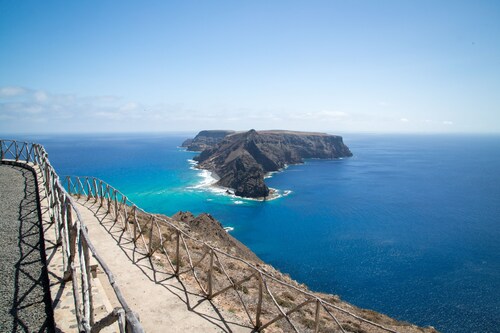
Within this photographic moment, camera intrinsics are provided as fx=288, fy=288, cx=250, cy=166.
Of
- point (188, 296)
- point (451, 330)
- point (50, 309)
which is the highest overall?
point (50, 309)

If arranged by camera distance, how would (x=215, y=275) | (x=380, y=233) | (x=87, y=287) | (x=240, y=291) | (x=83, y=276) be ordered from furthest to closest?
(x=380, y=233) < (x=215, y=275) < (x=240, y=291) < (x=83, y=276) < (x=87, y=287)

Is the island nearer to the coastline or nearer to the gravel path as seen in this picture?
the coastline

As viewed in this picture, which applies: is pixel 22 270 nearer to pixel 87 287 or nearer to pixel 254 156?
pixel 87 287

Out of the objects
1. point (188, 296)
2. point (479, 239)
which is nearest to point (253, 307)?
point (188, 296)

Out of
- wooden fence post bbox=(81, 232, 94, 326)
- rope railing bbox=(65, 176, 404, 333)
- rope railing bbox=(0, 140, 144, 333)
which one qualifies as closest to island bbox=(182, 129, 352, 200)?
rope railing bbox=(65, 176, 404, 333)

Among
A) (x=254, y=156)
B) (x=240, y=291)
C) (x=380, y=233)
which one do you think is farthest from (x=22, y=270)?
(x=254, y=156)

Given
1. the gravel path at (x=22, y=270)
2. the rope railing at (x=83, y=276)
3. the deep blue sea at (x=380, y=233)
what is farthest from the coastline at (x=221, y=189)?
the rope railing at (x=83, y=276)

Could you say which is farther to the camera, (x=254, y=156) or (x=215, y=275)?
(x=254, y=156)

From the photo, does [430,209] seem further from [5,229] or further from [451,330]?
[5,229]
